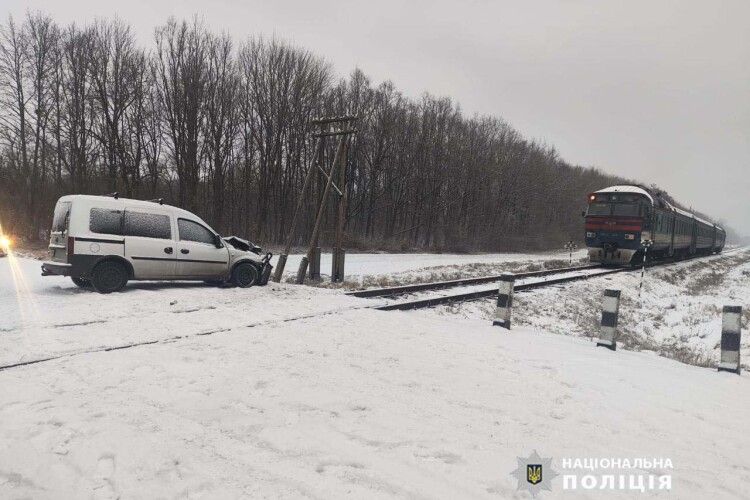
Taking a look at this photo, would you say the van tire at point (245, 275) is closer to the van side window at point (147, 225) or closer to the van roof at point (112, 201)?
the van side window at point (147, 225)

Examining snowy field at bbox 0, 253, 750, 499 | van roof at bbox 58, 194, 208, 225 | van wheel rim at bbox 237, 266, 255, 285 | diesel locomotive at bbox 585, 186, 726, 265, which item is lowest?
snowy field at bbox 0, 253, 750, 499

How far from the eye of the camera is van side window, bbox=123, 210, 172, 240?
9203 millimetres

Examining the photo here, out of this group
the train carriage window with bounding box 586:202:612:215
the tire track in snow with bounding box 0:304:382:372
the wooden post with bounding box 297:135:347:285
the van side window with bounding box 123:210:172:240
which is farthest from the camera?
the train carriage window with bounding box 586:202:612:215

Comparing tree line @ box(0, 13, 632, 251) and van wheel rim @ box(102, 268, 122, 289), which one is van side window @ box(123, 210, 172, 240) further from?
tree line @ box(0, 13, 632, 251)

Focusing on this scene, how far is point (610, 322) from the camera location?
7074 millimetres

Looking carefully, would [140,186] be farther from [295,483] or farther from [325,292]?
[295,483]

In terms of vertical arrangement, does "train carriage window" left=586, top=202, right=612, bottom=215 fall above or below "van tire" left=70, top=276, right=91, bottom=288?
above

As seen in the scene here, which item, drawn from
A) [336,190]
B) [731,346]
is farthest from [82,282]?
[731,346]

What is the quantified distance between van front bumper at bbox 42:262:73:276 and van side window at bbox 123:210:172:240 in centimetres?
115

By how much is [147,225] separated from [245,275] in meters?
2.30

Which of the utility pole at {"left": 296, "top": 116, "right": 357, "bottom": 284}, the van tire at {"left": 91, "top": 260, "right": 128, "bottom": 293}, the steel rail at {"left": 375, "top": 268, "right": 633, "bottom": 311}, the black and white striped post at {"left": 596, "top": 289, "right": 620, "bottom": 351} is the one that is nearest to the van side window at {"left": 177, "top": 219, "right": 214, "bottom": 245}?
the van tire at {"left": 91, "top": 260, "right": 128, "bottom": 293}

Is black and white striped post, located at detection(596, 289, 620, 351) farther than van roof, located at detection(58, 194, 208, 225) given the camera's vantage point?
No

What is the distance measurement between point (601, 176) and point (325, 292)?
10376cm

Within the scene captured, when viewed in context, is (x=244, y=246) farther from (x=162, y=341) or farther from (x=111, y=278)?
(x=162, y=341)
